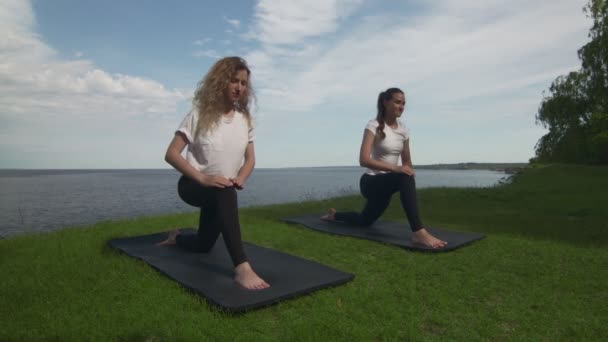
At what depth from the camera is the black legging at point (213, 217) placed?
9.12 feet

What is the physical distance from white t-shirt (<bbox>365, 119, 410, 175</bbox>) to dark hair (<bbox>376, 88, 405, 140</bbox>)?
42mm

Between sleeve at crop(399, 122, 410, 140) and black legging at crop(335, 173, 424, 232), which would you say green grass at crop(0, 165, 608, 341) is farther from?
sleeve at crop(399, 122, 410, 140)

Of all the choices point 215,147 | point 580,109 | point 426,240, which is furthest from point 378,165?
point 580,109

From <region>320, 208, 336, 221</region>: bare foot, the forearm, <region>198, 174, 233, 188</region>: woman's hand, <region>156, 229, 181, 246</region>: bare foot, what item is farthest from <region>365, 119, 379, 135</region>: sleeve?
<region>156, 229, 181, 246</region>: bare foot

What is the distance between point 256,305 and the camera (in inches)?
92.2

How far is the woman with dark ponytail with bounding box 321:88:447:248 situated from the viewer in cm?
406

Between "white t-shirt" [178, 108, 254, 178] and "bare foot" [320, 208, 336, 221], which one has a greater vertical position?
"white t-shirt" [178, 108, 254, 178]

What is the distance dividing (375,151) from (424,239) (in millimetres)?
1183

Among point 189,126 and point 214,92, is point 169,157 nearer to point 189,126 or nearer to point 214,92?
point 189,126

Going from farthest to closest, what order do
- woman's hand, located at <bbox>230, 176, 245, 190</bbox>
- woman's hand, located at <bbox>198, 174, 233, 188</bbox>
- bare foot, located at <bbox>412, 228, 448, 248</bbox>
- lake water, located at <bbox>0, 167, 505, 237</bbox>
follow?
lake water, located at <bbox>0, 167, 505, 237</bbox> < bare foot, located at <bbox>412, 228, 448, 248</bbox> < woman's hand, located at <bbox>230, 176, 245, 190</bbox> < woman's hand, located at <bbox>198, 174, 233, 188</bbox>

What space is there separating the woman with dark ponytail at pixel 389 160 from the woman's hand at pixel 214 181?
2.00 m

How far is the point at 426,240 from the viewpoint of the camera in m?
3.95

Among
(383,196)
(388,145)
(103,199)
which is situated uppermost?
(388,145)

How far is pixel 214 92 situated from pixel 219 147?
0.45 meters
